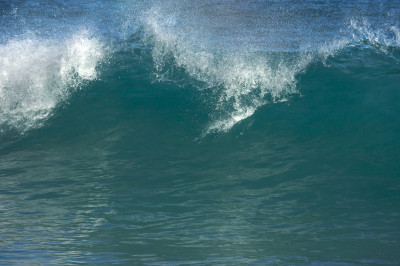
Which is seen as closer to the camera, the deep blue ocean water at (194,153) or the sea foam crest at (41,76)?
the deep blue ocean water at (194,153)

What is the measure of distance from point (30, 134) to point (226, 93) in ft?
11.7

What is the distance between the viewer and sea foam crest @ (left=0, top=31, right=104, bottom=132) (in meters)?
8.85

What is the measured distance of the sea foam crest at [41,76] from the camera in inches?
348

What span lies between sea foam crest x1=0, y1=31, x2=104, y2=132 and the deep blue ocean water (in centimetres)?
3

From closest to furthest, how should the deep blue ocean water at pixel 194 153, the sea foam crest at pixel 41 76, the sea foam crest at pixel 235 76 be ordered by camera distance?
the deep blue ocean water at pixel 194 153
the sea foam crest at pixel 235 76
the sea foam crest at pixel 41 76

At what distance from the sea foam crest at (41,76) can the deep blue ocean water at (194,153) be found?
3 centimetres

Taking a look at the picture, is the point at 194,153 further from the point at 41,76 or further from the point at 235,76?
the point at 41,76

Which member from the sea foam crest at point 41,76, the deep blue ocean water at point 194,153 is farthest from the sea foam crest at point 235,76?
the sea foam crest at point 41,76

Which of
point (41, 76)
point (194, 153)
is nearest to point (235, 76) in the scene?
point (194, 153)

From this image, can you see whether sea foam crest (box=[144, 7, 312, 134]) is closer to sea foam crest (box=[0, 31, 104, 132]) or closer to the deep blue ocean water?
the deep blue ocean water

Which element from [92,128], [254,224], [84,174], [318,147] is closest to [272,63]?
[318,147]

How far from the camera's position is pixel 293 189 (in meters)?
5.49

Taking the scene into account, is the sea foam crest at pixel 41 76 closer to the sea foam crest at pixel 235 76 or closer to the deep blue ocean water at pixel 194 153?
the deep blue ocean water at pixel 194 153

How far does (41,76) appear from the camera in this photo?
9234 mm
